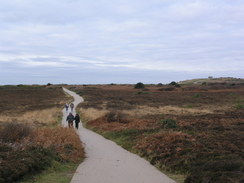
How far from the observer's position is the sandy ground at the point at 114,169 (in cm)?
857

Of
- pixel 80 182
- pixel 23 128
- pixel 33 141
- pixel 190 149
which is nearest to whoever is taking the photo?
pixel 80 182

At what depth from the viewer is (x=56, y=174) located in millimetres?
9055

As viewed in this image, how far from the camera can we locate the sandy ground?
8.57 meters

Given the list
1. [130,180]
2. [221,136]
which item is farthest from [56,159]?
[221,136]

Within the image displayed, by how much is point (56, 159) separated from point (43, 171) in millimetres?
1571

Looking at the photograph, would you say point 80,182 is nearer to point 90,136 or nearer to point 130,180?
point 130,180

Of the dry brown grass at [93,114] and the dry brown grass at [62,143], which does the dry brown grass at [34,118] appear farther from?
the dry brown grass at [62,143]

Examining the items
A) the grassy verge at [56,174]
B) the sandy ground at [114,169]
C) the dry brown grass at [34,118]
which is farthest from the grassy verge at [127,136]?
the dry brown grass at [34,118]

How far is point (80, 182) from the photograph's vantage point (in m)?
8.15

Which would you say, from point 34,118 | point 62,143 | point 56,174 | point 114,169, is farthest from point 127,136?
point 34,118

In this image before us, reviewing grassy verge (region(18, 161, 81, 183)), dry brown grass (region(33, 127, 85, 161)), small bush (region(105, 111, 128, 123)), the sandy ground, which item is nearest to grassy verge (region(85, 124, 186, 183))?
the sandy ground

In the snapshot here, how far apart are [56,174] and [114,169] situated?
1.89 metres

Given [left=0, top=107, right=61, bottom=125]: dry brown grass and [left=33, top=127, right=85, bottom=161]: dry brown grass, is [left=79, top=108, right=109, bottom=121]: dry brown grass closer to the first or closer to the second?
[left=0, top=107, right=61, bottom=125]: dry brown grass

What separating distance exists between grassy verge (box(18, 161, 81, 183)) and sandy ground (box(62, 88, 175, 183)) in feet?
0.72
